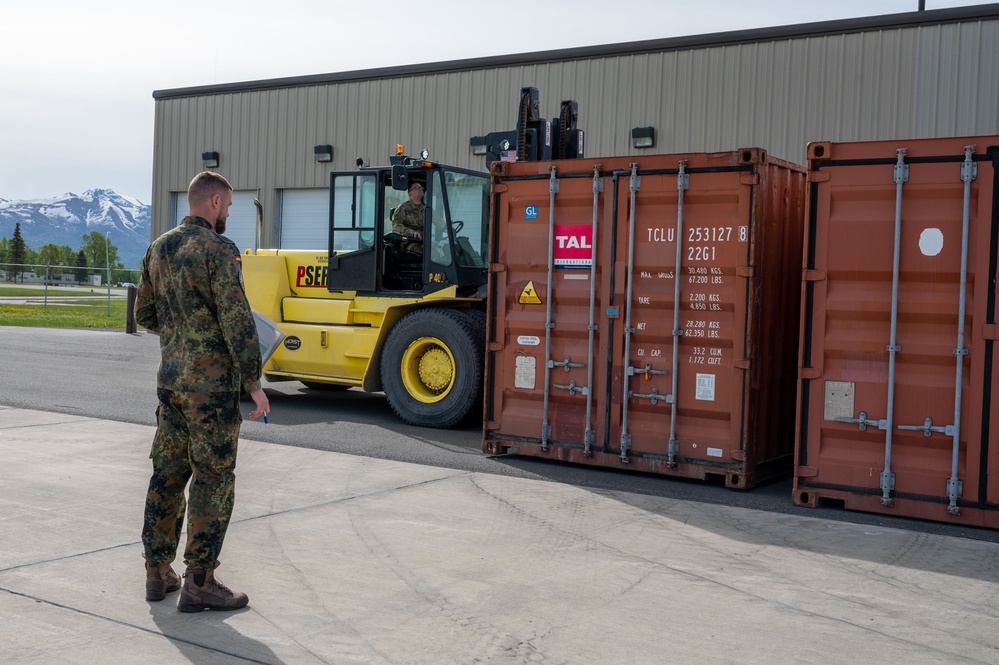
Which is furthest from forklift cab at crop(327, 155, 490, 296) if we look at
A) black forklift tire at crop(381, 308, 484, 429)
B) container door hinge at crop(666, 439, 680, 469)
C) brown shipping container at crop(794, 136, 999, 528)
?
brown shipping container at crop(794, 136, 999, 528)

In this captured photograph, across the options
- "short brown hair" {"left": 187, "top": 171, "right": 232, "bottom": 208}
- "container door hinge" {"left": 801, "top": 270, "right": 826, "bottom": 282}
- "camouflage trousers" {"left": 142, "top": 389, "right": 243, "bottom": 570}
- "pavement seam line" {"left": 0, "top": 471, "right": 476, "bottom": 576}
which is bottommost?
"pavement seam line" {"left": 0, "top": 471, "right": 476, "bottom": 576}

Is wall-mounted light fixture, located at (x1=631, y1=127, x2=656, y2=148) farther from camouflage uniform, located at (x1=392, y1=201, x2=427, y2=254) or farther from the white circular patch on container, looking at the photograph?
the white circular patch on container

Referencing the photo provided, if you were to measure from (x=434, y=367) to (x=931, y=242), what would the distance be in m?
5.25

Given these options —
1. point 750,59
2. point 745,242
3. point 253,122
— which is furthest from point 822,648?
point 253,122

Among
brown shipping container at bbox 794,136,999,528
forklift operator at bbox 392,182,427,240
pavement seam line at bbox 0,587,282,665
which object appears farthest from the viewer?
forklift operator at bbox 392,182,427,240

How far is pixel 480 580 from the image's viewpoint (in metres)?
5.22

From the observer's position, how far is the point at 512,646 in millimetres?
4293

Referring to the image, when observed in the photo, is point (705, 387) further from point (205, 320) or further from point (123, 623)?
point (123, 623)

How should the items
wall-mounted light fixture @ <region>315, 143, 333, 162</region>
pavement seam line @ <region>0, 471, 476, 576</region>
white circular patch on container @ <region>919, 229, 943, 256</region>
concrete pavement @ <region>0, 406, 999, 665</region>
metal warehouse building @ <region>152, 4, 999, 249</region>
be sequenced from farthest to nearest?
wall-mounted light fixture @ <region>315, 143, 333, 162</region>, metal warehouse building @ <region>152, 4, 999, 249</region>, white circular patch on container @ <region>919, 229, 943, 256</region>, pavement seam line @ <region>0, 471, 476, 576</region>, concrete pavement @ <region>0, 406, 999, 665</region>

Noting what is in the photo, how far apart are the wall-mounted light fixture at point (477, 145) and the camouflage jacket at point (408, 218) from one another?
10126 millimetres

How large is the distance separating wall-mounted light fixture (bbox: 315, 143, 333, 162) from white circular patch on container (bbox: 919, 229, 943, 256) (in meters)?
17.8

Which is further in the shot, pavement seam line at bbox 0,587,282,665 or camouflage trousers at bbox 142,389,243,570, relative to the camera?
camouflage trousers at bbox 142,389,243,570

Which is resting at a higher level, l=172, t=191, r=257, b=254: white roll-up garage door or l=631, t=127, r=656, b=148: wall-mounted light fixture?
l=631, t=127, r=656, b=148: wall-mounted light fixture

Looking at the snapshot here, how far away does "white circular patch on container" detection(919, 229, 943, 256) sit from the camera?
22.7 feet
